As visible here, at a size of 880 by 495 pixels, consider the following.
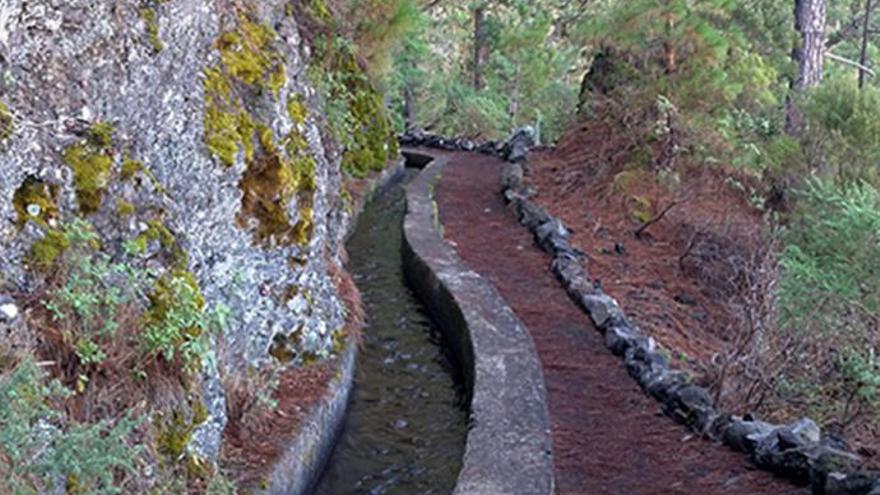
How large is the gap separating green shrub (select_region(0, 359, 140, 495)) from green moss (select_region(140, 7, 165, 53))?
200cm

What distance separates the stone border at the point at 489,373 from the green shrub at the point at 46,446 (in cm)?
197

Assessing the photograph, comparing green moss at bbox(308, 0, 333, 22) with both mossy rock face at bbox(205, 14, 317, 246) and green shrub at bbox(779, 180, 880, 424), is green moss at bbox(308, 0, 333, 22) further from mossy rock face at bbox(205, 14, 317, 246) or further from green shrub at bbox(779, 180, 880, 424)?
green shrub at bbox(779, 180, 880, 424)

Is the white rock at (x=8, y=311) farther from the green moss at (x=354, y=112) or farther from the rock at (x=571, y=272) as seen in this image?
the green moss at (x=354, y=112)

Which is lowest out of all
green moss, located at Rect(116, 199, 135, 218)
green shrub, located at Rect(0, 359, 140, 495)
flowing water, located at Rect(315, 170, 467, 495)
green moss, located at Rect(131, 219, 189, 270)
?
flowing water, located at Rect(315, 170, 467, 495)

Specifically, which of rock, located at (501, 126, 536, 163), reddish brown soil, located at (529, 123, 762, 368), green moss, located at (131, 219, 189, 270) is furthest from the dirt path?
rock, located at (501, 126, 536, 163)

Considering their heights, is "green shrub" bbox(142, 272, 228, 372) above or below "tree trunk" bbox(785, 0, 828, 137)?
below

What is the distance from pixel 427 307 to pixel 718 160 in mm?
4672

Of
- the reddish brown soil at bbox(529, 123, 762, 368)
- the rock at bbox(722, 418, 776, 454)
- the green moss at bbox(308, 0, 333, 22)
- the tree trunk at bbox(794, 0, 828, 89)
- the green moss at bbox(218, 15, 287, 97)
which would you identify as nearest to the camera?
the rock at bbox(722, 418, 776, 454)

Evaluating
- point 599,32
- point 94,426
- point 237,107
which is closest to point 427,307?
point 237,107

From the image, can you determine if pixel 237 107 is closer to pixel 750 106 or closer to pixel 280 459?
pixel 280 459

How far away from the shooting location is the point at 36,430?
11.1 ft

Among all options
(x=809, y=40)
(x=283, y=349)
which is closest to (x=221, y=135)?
(x=283, y=349)

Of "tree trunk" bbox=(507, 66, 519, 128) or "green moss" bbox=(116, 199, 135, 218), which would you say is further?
"tree trunk" bbox=(507, 66, 519, 128)

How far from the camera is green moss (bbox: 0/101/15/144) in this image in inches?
154
